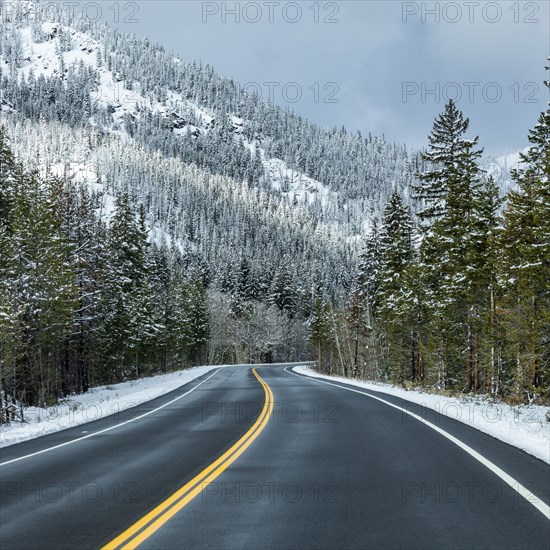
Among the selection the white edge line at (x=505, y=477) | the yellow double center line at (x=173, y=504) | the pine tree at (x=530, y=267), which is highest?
the pine tree at (x=530, y=267)

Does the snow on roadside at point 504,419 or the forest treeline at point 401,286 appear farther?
the forest treeline at point 401,286

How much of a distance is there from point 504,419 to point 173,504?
10.2 m

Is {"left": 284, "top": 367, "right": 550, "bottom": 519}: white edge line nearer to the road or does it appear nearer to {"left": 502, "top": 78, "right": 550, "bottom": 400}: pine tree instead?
the road

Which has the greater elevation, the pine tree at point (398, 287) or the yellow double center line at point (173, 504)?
the pine tree at point (398, 287)

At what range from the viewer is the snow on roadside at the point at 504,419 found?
1032cm

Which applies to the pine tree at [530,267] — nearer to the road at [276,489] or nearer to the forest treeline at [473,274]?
the forest treeline at [473,274]

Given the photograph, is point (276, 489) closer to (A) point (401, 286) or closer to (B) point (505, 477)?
(B) point (505, 477)

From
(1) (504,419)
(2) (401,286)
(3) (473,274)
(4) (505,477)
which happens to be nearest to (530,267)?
(1) (504,419)

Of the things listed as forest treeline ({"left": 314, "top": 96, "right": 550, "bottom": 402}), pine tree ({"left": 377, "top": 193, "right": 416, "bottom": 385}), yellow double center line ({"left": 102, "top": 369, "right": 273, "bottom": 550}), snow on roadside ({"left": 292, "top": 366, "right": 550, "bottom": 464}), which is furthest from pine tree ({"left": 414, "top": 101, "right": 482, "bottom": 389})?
yellow double center line ({"left": 102, "top": 369, "right": 273, "bottom": 550})

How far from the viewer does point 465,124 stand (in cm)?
3120

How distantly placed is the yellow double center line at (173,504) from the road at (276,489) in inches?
0.8

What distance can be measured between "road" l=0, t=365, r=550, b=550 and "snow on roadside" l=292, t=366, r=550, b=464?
0.44 metres

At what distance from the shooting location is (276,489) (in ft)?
23.6

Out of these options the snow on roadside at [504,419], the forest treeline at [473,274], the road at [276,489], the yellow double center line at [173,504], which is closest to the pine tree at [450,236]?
the forest treeline at [473,274]
